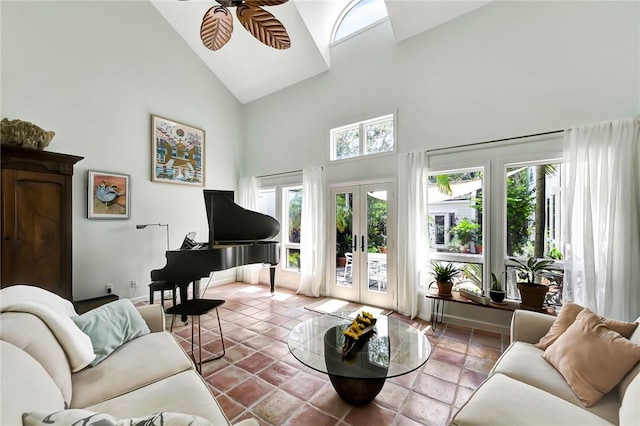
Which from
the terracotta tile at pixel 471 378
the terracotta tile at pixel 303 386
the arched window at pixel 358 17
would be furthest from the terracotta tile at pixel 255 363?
the arched window at pixel 358 17

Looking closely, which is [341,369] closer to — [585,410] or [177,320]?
[585,410]

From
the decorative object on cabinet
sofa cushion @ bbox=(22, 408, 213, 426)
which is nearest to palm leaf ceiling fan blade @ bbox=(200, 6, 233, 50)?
the decorative object on cabinet

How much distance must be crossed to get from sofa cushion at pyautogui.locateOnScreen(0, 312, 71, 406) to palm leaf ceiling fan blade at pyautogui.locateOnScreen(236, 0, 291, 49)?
99.8 inches

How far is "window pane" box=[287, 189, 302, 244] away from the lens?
5.32 metres

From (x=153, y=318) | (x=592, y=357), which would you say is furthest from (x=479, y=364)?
(x=153, y=318)

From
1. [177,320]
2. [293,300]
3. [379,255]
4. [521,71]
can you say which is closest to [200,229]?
[177,320]

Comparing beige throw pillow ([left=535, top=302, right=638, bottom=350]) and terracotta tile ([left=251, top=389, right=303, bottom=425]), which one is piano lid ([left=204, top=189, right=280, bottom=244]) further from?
beige throw pillow ([left=535, top=302, right=638, bottom=350])

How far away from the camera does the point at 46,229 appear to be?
3.13 m

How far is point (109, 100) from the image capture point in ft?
13.7

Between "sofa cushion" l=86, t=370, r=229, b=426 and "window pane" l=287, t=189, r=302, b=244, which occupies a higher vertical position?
"window pane" l=287, t=189, r=302, b=244

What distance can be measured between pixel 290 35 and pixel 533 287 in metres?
5.12

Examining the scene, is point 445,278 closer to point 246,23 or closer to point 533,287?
point 533,287

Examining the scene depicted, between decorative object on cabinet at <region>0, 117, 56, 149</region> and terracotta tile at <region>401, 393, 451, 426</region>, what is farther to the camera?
decorative object on cabinet at <region>0, 117, 56, 149</region>

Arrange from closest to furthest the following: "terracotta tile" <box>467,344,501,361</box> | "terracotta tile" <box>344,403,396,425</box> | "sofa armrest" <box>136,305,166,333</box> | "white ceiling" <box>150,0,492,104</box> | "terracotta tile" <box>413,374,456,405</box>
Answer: "terracotta tile" <box>344,403,396,425</box>, "terracotta tile" <box>413,374,456,405</box>, "sofa armrest" <box>136,305,166,333</box>, "terracotta tile" <box>467,344,501,361</box>, "white ceiling" <box>150,0,492,104</box>
